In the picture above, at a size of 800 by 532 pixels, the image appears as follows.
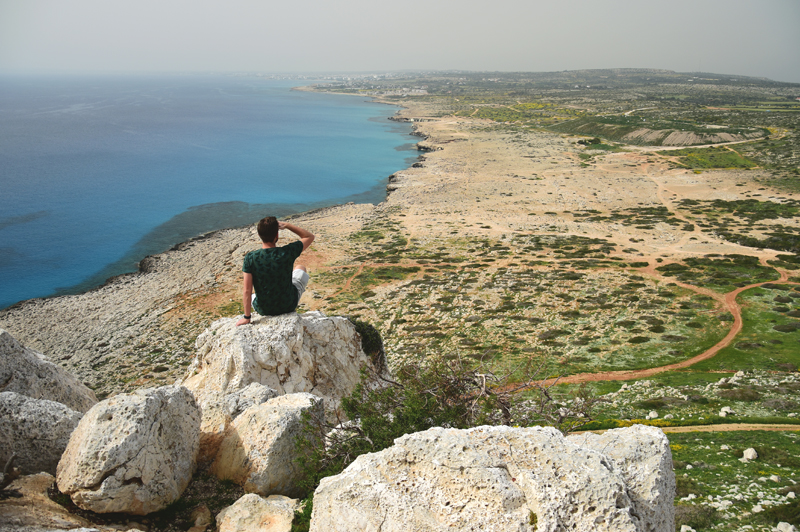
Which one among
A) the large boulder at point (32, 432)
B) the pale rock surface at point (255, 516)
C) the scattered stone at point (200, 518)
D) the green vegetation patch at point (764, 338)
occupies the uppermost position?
the large boulder at point (32, 432)

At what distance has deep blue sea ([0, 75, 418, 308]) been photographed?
172 ft

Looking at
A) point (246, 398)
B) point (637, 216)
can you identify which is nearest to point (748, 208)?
point (637, 216)

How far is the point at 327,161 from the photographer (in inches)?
4112

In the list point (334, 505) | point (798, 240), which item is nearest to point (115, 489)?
point (334, 505)

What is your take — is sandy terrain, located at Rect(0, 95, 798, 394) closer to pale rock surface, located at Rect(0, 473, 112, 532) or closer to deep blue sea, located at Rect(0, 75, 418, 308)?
deep blue sea, located at Rect(0, 75, 418, 308)

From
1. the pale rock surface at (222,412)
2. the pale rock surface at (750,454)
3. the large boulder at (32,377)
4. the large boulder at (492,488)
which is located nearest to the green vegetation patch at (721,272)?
the pale rock surface at (750,454)

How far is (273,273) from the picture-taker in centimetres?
1027

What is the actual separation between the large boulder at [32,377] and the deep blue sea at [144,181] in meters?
39.4

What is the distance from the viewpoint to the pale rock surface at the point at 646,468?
6.17 meters

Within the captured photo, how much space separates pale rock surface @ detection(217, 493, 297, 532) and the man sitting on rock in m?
3.84

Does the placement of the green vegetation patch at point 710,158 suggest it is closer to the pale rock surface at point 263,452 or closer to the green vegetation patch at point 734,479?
the green vegetation patch at point 734,479

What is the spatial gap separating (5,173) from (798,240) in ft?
385

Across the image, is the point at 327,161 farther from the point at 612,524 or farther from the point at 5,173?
the point at 612,524

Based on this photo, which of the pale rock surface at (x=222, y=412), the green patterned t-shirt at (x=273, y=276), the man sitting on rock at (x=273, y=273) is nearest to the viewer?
the pale rock surface at (x=222, y=412)
